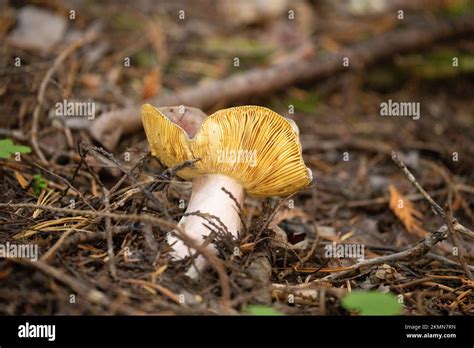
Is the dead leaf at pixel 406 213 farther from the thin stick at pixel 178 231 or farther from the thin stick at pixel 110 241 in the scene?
the thin stick at pixel 110 241

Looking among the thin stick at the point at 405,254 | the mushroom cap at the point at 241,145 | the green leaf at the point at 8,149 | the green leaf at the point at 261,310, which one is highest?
the green leaf at the point at 8,149

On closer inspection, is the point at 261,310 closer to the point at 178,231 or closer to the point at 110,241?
the point at 178,231

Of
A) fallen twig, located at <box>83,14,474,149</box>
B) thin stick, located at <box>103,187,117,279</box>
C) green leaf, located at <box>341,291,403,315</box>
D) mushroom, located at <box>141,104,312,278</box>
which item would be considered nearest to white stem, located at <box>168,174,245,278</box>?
mushroom, located at <box>141,104,312,278</box>

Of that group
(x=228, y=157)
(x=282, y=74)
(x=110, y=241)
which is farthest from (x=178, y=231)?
(x=282, y=74)

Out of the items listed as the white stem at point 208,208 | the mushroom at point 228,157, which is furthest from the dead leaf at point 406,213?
the white stem at point 208,208

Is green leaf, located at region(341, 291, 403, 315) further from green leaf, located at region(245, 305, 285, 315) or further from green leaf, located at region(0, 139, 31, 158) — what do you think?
green leaf, located at region(0, 139, 31, 158)
